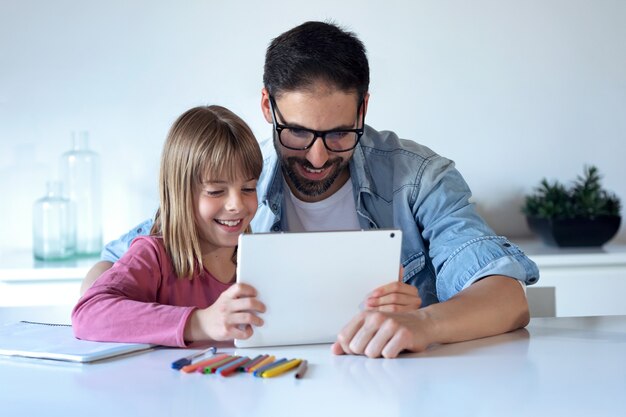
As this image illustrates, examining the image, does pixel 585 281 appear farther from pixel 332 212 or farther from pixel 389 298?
pixel 389 298

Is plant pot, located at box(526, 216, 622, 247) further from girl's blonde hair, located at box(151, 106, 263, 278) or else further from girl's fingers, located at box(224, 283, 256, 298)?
girl's fingers, located at box(224, 283, 256, 298)

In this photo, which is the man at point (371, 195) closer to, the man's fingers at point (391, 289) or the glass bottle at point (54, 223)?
the man's fingers at point (391, 289)

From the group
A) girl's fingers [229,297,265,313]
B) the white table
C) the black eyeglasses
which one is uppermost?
the black eyeglasses

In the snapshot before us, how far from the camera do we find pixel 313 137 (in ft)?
6.25

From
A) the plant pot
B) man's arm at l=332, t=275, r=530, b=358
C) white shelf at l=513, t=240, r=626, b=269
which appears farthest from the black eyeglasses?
the plant pot

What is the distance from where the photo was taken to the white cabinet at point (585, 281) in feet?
9.48

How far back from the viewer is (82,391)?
124 cm

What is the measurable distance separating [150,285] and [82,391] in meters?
0.47

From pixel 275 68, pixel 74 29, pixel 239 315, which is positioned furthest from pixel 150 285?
pixel 74 29

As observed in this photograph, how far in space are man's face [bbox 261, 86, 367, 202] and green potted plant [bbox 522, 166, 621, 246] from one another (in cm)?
125

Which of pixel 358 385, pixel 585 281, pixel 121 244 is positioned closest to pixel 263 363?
pixel 358 385

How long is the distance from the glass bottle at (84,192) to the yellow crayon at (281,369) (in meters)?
2.02

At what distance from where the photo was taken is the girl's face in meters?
1.78

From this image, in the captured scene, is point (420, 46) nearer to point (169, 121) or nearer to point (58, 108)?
point (169, 121)
